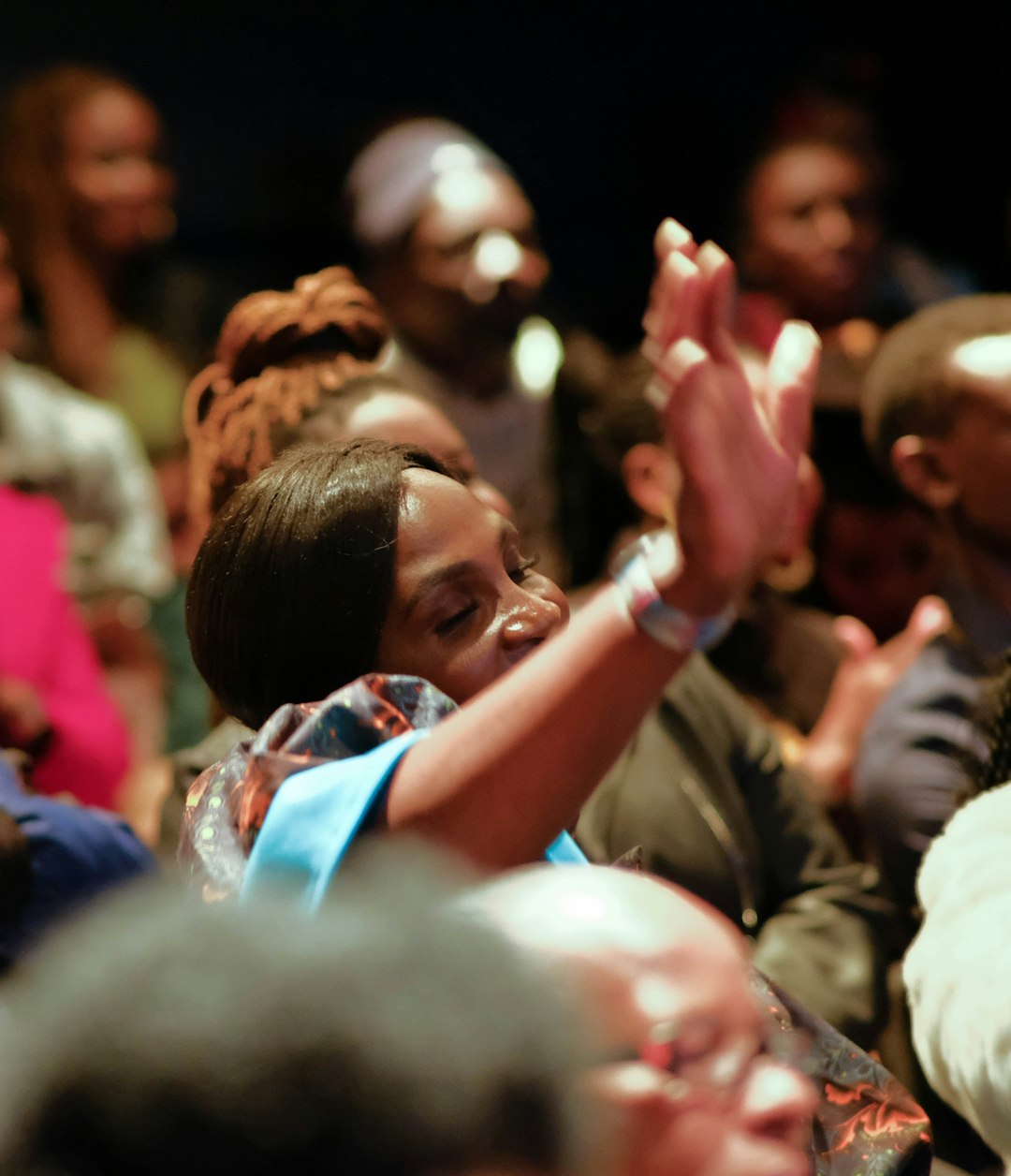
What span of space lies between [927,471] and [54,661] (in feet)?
4.58

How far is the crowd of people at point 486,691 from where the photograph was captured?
672mm

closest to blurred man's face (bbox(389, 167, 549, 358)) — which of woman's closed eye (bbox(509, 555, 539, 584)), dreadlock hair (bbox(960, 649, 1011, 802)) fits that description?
dreadlock hair (bbox(960, 649, 1011, 802))

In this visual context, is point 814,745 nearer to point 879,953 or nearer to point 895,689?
point 895,689

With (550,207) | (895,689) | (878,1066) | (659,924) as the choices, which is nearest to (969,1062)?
(878,1066)

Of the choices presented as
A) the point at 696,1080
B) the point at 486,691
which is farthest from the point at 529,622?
the point at 696,1080

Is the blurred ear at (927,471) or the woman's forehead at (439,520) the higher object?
the woman's forehead at (439,520)

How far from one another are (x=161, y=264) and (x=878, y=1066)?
2962mm

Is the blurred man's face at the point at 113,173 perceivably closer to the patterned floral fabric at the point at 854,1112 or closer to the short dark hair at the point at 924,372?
the short dark hair at the point at 924,372

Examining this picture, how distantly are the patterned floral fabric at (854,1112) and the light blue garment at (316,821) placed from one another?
0.40 metres

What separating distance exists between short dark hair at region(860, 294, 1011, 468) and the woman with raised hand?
151 centimetres

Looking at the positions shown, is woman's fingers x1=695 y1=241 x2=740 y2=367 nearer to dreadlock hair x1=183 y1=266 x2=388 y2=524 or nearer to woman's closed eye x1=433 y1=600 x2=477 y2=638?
woman's closed eye x1=433 y1=600 x2=477 y2=638

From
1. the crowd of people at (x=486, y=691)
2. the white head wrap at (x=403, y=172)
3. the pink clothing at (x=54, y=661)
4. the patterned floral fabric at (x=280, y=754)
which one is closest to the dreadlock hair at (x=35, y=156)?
the crowd of people at (x=486, y=691)

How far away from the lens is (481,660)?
4.33ft

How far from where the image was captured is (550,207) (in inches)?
181
